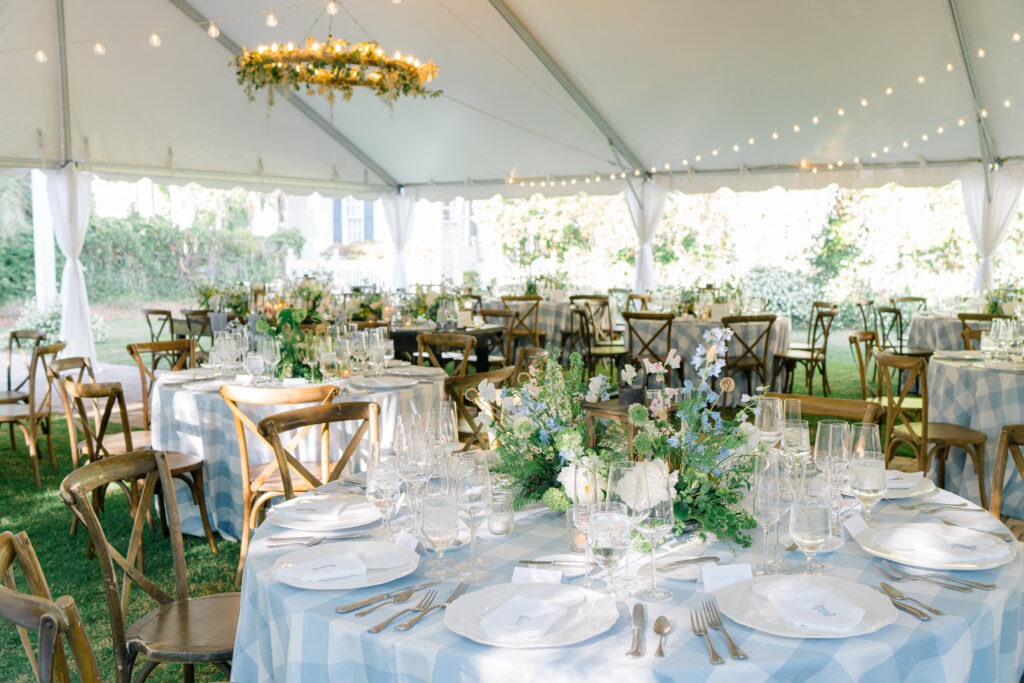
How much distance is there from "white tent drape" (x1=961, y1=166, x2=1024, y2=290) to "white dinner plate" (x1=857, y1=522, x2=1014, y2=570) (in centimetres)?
939

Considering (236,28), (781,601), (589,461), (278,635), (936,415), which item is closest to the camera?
(781,601)

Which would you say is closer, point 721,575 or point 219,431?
point 721,575

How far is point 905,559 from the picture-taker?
1825mm

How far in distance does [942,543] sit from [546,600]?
0.91 m

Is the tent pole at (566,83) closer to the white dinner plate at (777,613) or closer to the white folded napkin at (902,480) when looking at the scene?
the white folded napkin at (902,480)

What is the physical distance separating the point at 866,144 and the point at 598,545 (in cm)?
981

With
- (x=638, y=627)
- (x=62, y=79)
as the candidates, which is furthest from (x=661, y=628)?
(x=62, y=79)

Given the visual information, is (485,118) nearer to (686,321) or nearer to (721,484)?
(686,321)

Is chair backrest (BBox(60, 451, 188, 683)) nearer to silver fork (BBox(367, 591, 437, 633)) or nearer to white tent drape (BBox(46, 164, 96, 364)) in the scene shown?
silver fork (BBox(367, 591, 437, 633))

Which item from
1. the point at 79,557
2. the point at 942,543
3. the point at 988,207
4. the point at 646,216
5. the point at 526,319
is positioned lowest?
the point at 79,557

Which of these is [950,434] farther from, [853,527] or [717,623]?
[717,623]

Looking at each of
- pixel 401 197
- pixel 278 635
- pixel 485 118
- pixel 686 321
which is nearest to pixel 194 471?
pixel 278 635

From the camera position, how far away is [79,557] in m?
4.39

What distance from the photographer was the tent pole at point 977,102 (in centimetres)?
762
